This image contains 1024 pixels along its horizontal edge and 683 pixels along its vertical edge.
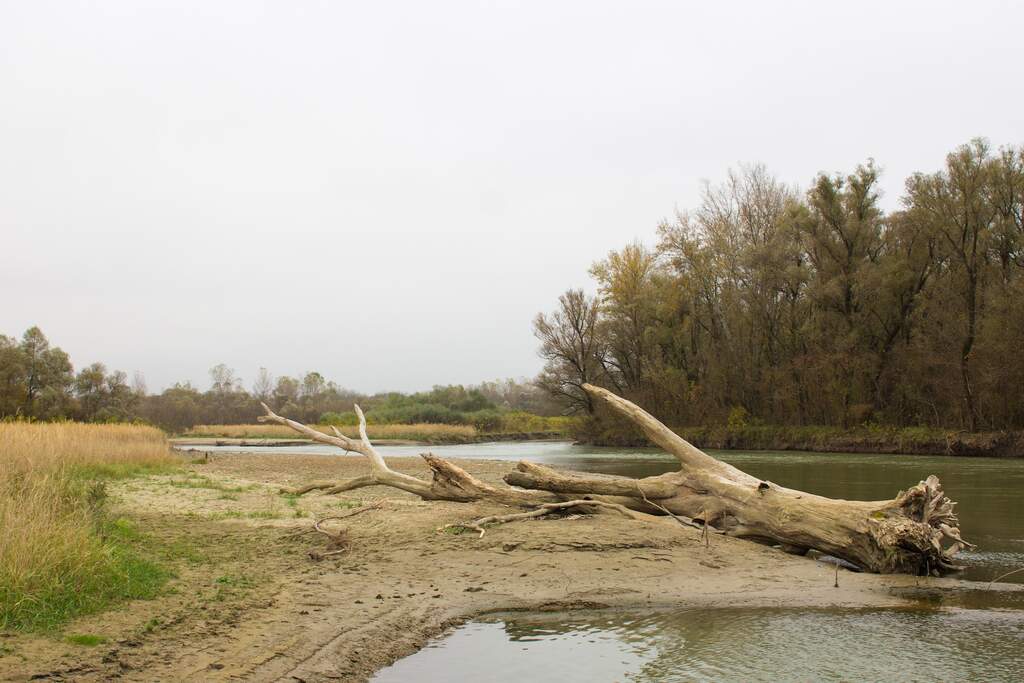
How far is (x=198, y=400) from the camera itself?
89188mm

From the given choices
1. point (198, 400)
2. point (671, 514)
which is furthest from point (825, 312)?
point (198, 400)

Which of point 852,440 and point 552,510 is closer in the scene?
point 552,510

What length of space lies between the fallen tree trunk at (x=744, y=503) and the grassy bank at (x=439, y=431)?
43.7m

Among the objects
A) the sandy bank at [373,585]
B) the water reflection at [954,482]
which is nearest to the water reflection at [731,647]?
the sandy bank at [373,585]

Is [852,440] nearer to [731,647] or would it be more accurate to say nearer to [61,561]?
[731,647]

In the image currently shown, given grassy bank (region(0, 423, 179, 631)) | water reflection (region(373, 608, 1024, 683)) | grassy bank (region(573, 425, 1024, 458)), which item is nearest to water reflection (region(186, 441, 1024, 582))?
grassy bank (region(573, 425, 1024, 458))

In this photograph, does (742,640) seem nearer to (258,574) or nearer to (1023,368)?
(258,574)

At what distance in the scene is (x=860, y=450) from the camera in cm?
3412

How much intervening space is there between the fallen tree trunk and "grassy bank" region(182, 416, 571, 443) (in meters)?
43.7

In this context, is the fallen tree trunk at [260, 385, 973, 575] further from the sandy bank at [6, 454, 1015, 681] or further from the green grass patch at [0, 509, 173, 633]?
the green grass patch at [0, 509, 173, 633]

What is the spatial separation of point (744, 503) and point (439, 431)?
5244cm

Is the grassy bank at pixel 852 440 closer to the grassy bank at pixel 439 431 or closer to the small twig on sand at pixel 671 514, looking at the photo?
the grassy bank at pixel 439 431

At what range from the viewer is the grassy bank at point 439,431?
59.2 m

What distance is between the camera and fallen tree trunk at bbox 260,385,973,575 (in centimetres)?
864
